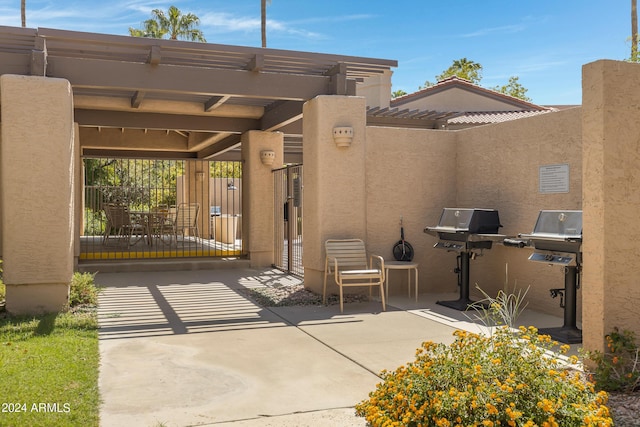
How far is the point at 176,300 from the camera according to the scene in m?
8.64

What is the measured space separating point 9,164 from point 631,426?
→ 22.0 ft

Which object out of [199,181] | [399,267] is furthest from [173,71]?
[199,181]

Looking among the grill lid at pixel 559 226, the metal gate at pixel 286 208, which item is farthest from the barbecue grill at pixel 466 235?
the metal gate at pixel 286 208

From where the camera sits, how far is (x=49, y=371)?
15.6 ft

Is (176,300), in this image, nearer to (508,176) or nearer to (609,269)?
(508,176)

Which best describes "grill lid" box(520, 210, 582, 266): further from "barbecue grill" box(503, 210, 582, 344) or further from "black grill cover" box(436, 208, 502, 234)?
"black grill cover" box(436, 208, 502, 234)

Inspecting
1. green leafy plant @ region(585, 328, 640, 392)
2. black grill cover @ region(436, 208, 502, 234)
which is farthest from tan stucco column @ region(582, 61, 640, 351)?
black grill cover @ region(436, 208, 502, 234)

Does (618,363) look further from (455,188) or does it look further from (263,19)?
(263,19)

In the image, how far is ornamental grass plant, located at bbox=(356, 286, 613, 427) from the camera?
3332 millimetres

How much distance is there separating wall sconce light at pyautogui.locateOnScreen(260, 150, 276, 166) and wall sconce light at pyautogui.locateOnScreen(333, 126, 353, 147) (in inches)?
147

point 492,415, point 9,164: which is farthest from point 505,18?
point 492,415

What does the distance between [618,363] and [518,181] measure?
13.1ft

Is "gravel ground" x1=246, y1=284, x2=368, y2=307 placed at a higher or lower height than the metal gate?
lower

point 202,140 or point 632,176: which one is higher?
point 202,140
